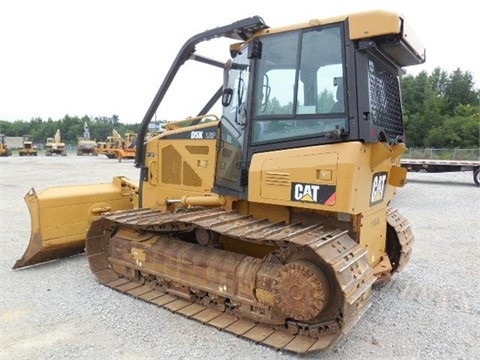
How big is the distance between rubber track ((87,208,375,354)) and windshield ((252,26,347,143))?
93cm

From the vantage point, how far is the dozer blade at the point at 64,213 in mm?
5625

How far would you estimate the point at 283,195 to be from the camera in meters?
3.96

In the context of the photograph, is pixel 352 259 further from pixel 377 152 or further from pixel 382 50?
pixel 382 50

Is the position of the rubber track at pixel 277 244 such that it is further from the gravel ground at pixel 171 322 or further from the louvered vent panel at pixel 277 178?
the louvered vent panel at pixel 277 178

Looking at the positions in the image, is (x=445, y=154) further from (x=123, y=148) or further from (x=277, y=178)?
(x=277, y=178)

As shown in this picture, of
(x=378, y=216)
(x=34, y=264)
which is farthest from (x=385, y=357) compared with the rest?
(x=34, y=264)

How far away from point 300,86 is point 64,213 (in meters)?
3.94

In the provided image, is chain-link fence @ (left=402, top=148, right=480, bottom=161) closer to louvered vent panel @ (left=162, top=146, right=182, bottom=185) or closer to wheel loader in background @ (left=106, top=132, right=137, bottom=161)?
wheel loader in background @ (left=106, top=132, right=137, bottom=161)

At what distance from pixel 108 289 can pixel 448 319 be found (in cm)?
395

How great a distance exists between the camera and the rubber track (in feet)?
11.2

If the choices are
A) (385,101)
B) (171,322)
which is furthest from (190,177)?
(385,101)

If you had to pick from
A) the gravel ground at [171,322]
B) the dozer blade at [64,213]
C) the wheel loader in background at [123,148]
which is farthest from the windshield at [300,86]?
the wheel loader in background at [123,148]

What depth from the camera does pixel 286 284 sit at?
3.59 metres

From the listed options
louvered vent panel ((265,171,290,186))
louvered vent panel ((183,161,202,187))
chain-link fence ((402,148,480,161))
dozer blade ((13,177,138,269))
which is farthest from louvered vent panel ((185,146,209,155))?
chain-link fence ((402,148,480,161))
